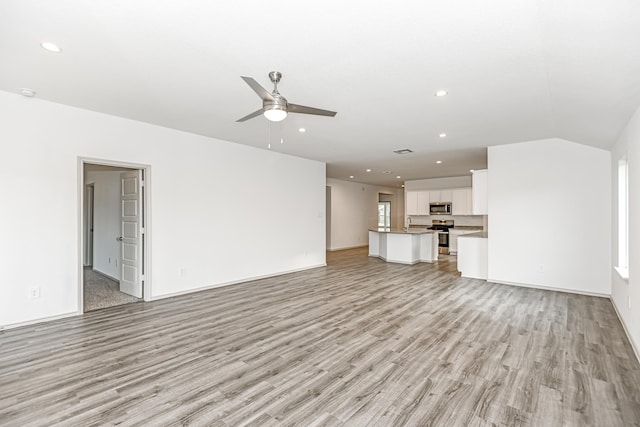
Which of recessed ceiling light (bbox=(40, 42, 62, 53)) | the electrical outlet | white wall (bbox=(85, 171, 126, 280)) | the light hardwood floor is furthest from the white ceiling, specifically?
white wall (bbox=(85, 171, 126, 280))

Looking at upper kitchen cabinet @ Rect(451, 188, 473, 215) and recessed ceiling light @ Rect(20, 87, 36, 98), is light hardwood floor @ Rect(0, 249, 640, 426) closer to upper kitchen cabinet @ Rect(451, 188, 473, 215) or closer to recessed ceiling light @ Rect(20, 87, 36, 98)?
recessed ceiling light @ Rect(20, 87, 36, 98)

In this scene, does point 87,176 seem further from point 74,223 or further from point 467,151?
point 467,151

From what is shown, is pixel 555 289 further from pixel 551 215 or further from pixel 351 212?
pixel 351 212

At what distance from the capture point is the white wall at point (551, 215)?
199 inches

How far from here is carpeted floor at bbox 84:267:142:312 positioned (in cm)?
463

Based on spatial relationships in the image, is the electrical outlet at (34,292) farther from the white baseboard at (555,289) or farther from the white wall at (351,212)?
the white wall at (351,212)

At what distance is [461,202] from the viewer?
10297mm

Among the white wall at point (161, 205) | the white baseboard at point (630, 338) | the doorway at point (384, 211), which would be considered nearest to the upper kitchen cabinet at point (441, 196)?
the doorway at point (384, 211)

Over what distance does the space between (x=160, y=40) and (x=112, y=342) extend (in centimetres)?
297

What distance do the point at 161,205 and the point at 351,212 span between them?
8145 mm

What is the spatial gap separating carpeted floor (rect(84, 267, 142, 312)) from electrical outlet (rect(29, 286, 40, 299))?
2.18 ft

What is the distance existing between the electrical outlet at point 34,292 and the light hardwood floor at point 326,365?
15.8 inches

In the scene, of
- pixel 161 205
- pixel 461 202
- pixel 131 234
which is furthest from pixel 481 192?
pixel 131 234

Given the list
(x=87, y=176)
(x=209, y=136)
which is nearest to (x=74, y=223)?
(x=209, y=136)
